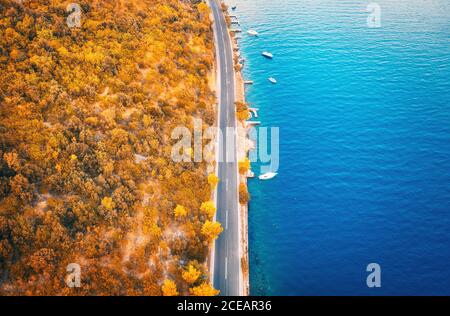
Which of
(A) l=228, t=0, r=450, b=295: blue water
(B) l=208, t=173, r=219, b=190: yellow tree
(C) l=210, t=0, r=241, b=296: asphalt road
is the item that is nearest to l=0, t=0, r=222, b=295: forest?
(B) l=208, t=173, r=219, b=190: yellow tree

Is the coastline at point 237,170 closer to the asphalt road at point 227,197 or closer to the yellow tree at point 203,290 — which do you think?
the asphalt road at point 227,197

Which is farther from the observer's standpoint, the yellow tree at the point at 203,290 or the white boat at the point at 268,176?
the white boat at the point at 268,176

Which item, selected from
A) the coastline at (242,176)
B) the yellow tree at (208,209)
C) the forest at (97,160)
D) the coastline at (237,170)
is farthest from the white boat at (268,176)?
the yellow tree at (208,209)

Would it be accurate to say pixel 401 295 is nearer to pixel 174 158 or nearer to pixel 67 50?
pixel 174 158

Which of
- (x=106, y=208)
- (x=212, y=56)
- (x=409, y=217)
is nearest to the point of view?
(x=106, y=208)

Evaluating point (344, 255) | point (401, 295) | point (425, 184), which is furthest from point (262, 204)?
point (425, 184)

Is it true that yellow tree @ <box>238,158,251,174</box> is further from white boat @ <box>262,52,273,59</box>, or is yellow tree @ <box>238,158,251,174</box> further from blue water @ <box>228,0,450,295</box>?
white boat @ <box>262,52,273,59</box>

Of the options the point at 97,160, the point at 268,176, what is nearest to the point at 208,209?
the point at 268,176

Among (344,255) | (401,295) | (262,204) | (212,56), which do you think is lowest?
(401,295)
